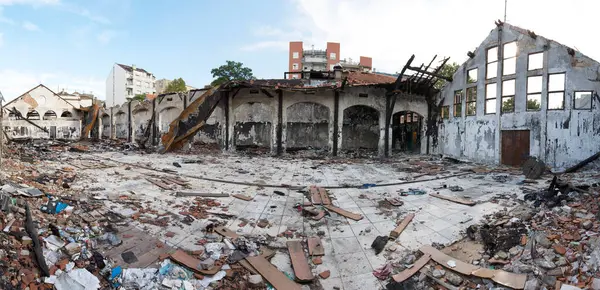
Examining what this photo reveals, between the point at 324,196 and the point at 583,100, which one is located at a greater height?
the point at 583,100

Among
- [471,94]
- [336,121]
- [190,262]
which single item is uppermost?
[471,94]

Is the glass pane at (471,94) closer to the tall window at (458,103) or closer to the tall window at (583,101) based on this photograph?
the tall window at (458,103)

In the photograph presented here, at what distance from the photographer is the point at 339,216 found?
18.7 ft

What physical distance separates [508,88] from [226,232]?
1337cm

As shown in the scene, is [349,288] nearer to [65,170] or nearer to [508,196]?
[508,196]

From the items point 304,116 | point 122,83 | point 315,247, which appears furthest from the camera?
point 122,83

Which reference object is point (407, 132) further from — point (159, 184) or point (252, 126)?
point (159, 184)

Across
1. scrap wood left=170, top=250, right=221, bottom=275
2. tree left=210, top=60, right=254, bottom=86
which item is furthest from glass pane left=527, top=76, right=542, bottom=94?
tree left=210, top=60, right=254, bottom=86

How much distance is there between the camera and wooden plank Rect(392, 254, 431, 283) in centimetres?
370

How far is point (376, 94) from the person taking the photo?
16391 mm

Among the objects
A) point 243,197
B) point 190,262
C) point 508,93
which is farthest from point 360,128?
point 190,262

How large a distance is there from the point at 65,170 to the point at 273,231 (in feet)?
20.7

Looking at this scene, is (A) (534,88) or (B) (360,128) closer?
(A) (534,88)

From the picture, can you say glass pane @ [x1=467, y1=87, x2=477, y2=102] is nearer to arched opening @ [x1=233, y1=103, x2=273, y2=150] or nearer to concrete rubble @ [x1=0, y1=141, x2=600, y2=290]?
concrete rubble @ [x1=0, y1=141, x2=600, y2=290]
